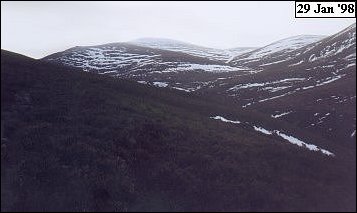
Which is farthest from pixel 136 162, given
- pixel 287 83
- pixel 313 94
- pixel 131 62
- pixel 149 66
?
pixel 131 62

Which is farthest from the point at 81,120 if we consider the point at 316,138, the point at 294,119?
the point at 294,119

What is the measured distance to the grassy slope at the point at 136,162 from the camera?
60.4ft

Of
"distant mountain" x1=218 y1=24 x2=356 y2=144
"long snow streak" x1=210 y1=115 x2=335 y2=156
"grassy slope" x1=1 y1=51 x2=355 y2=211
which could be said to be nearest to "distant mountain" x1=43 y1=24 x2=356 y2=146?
"distant mountain" x1=218 y1=24 x2=356 y2=144

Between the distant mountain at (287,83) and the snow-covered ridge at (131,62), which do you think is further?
the snow-covered ridge at (131,62)

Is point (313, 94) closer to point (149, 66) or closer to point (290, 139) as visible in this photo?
point (290, 139)

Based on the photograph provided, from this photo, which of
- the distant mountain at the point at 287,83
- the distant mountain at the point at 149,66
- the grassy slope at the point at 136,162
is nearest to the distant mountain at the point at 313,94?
the distant mountain at the point at 287,83

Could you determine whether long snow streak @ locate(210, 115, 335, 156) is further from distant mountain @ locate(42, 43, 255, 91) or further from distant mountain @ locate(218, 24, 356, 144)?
distant mountain @ locate(42, 43, 255, 91)

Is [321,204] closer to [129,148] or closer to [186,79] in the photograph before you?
[129,148]

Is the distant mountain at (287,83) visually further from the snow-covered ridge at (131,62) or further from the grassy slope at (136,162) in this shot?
the grassy slope at (136,162)

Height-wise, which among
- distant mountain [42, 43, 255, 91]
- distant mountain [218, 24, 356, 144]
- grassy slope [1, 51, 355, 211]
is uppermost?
grassy slope [1, 51, 355, 211]

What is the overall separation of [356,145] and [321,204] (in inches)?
484

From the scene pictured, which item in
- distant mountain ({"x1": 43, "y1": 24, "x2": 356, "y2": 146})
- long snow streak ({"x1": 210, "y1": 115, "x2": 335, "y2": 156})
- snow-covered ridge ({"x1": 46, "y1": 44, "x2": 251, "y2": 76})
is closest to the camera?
long snow streak ({"x1": 210, "y1": 115, "x2": 335, "y2": 156})

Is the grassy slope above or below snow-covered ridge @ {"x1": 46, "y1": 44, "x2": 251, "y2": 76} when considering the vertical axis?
above

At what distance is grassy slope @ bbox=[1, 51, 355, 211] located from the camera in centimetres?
1841
